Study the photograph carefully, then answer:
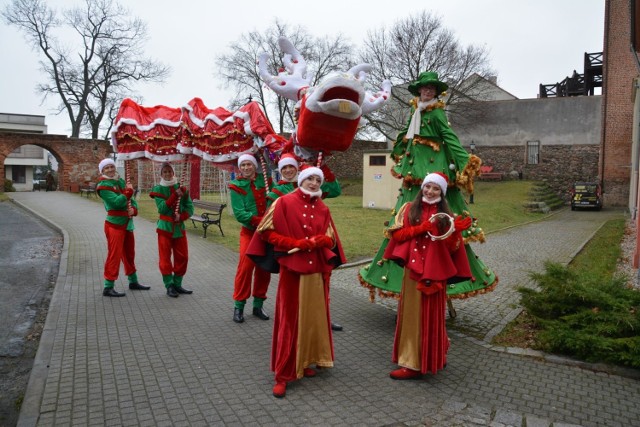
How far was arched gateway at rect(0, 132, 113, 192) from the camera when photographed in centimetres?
3197

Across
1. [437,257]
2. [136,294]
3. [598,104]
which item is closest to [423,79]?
[437,257]

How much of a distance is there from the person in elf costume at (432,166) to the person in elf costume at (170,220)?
2.81 meters

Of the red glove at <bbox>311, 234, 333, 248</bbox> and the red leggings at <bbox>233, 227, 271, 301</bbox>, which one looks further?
the red leggings at <bbox>233, 227, 271, 301</bbox>

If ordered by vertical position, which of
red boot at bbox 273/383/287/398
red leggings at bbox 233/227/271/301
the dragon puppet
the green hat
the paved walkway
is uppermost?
the green hat

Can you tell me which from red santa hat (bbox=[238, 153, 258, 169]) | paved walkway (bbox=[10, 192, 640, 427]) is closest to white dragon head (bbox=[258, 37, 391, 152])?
red santa hat (bbox=[238, 153, 258, 169])

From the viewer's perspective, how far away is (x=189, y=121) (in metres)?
6.75

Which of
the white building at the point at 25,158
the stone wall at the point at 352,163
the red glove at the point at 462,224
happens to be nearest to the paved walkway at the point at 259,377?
the red glove at the point at 462,224

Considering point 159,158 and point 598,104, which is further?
point 598,104

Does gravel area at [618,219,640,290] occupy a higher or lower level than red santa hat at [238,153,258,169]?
lower

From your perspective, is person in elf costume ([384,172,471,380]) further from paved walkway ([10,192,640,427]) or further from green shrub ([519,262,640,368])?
green shrub ([519,262,640,368])

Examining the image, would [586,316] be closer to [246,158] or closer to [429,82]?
[429,82]

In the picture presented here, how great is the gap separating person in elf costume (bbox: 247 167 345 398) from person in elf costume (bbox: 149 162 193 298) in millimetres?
3081

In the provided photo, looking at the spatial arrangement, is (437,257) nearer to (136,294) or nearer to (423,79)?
(423,79)

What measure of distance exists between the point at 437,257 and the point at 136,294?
495cm
